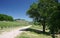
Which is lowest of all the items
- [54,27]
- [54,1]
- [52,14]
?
[54,27]

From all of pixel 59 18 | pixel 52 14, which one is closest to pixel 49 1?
pixel 52 14

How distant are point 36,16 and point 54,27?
32370 mm

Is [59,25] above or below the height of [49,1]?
below

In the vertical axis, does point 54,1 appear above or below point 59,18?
above

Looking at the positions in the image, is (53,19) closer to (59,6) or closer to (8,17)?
(59,6)

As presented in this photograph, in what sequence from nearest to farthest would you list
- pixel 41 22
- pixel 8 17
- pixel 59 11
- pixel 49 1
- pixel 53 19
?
pixel 59 11, pixel 53 19, pixel 49 1, pixel 41 22, pixel 8 17

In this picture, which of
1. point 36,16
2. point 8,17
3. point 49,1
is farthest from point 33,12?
point 8,17

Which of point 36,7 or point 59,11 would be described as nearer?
point 59,11

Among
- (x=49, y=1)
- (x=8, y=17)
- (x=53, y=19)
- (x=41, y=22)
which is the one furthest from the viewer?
(x=8, y=17)

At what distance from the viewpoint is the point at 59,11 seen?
1309cm

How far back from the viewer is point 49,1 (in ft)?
50.2

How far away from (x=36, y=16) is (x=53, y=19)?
32543 mm

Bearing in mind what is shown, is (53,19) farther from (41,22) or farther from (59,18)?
(41,22)

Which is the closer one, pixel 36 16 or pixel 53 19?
pixel 53 19
